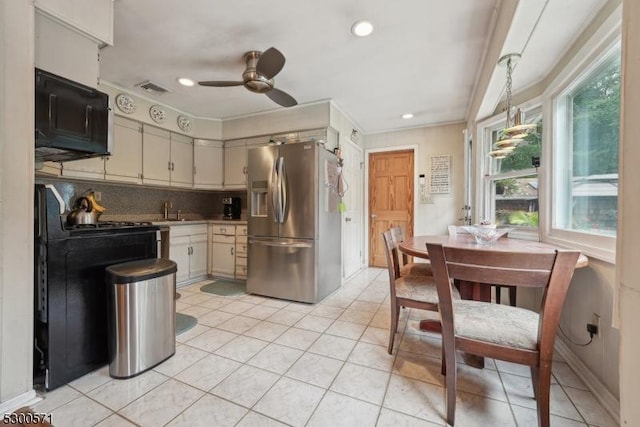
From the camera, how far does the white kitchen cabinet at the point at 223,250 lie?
380cm

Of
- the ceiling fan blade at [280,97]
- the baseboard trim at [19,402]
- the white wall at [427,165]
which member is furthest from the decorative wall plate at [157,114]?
the white wall at [427,165]

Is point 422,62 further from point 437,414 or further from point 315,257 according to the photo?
point 437,414

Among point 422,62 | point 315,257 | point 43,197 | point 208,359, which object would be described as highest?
point 422,62

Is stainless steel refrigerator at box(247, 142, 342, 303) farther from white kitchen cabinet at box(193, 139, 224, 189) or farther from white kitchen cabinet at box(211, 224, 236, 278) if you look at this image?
white kitchen cabinet at box(193, 139, 224, 189)

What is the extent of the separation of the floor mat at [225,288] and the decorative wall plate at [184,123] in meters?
2.30

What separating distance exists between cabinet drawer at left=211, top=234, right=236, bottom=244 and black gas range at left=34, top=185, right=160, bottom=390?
197 cm

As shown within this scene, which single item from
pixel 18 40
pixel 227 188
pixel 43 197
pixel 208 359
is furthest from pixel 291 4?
pixel 227 188

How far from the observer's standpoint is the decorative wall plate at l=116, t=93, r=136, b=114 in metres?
3.05

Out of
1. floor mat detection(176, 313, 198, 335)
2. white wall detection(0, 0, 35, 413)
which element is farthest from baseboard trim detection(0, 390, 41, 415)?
floor mat detection(176, 313, 198, 335)

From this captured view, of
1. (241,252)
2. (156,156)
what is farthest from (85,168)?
(241,252)

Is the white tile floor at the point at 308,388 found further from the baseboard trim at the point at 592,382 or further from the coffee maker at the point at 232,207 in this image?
the coffee maker at the point at 232,207

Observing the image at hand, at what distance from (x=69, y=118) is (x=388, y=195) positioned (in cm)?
411

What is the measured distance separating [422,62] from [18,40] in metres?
2.84

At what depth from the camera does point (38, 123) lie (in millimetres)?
1474
